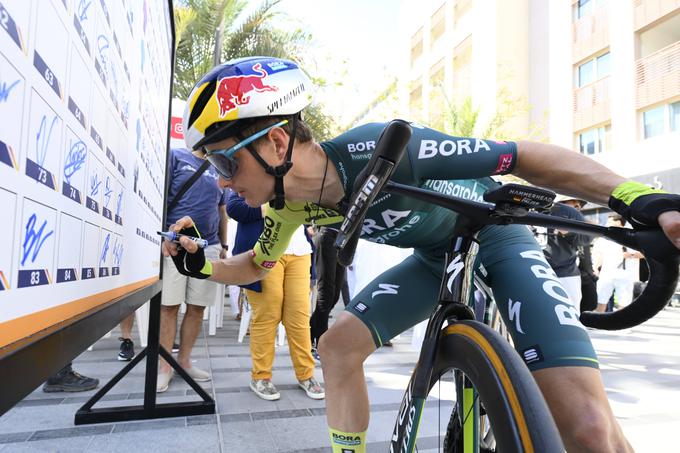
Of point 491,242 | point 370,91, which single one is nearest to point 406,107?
point 370,91

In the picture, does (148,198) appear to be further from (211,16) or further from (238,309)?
(211,16)

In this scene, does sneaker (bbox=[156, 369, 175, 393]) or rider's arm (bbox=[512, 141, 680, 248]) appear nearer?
rider's arm (bbox=[512, 141, 680, 248])

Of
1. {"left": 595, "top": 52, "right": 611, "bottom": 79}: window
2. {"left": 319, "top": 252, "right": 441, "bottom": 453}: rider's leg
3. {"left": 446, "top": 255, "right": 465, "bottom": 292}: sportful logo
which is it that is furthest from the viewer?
{"left": 595, "top": 52, "right": 611, "bottom": 79}: window

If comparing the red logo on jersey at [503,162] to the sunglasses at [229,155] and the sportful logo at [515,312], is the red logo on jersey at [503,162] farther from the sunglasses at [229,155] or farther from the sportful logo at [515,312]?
the sunglasses at [229,155]

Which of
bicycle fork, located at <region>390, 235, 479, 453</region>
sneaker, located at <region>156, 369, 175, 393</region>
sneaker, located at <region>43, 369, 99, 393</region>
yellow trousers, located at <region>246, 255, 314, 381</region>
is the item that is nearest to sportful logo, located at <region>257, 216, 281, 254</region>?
bicycle fork, located at <region>390, 235, 479, 453</region>

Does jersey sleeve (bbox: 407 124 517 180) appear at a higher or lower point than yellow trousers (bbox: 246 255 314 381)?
higher

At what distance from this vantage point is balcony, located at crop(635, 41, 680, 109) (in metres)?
15.1

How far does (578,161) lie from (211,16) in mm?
13387

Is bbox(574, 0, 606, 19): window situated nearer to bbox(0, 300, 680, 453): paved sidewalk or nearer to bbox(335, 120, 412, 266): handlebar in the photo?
bbox(0, 300, 680, 453): paved sidewalk

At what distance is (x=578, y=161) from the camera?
143 cm
